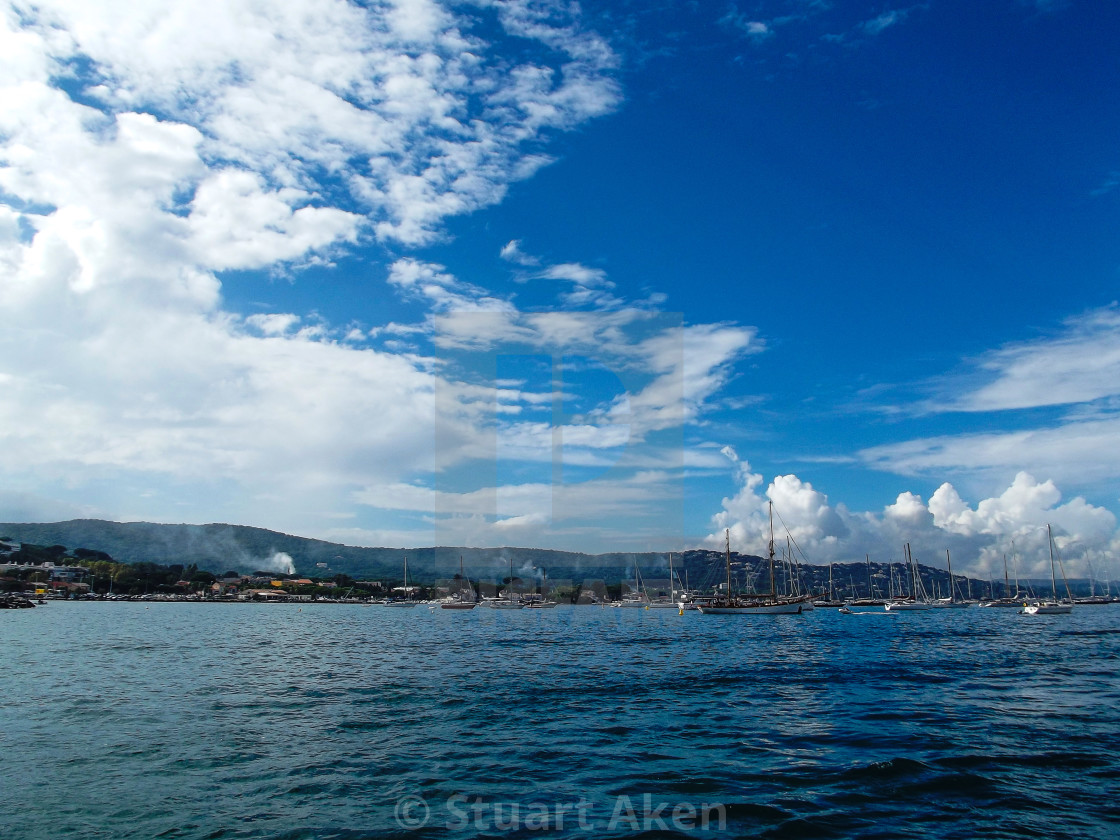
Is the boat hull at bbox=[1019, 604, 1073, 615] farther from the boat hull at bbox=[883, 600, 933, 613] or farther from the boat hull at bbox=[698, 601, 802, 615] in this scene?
the boat hull at bbox=[698, 601, 802, 615]

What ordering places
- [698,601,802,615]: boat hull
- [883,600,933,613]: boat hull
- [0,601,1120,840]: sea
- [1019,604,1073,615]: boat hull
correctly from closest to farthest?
[0,601,1120,840]: sea, [698,601,802,615]: boat hull, [1019,604,1073,615]: boat hull, [883,600,933,613]: boat hull

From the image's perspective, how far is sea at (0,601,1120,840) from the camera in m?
13.6

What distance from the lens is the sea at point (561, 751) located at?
Result: 13.6 meters

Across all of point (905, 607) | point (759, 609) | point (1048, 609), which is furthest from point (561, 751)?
point (905, 607)

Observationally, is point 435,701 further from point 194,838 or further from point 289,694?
point 194,838

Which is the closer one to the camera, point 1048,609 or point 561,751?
point 561,751

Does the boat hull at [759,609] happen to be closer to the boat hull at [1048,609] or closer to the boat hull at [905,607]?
the boat hull at [1048,609]

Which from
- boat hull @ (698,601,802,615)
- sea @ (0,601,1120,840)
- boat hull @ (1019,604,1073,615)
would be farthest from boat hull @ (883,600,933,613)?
sea @ (0,601,1120,840)

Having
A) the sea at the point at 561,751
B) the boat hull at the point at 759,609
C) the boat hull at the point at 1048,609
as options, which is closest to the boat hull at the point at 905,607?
the boat hull at the point at 1048,609

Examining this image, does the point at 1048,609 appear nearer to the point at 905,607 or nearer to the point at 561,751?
the point at 905,607

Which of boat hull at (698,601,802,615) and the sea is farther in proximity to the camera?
boat hull at (698,601,802,615)

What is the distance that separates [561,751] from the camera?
1911 centimetres

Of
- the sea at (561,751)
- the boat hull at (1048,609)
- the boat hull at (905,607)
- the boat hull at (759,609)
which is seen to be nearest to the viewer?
the sea at (561,751)

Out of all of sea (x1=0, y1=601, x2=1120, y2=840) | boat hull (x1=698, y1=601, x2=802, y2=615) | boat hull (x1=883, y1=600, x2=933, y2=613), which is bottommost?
boat hull (x1=883, y1=600, x2=933, y2=613)
